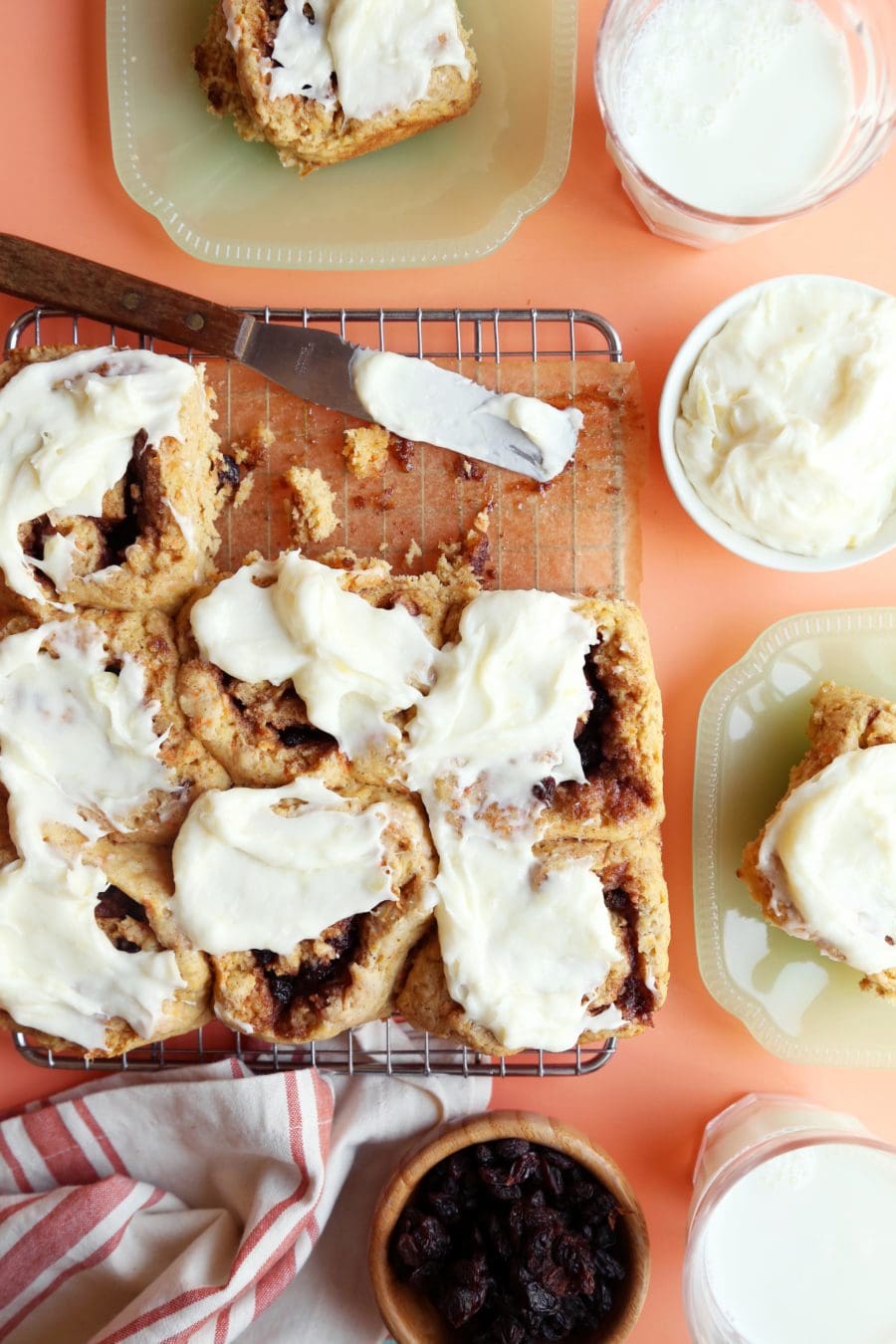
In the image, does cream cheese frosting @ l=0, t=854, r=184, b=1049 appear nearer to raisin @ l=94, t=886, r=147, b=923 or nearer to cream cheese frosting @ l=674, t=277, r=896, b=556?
raisin @ l=94, t=886, r=147, b=923

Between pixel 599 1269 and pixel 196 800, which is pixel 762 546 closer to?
pixel 196 800

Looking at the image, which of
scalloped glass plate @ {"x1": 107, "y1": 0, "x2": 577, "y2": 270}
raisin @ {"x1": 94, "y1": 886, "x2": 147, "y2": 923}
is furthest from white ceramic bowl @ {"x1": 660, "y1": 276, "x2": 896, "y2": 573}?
raisin @ {"x1": 94, "y1": 886, "x2": 147, "y2": 923}

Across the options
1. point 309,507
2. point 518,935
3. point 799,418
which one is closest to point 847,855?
point 518,935

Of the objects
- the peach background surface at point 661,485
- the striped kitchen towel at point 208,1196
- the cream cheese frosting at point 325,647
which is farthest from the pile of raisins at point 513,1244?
the cream cheese frosting at point 325,647

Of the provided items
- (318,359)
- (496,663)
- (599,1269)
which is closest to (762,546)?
(496,663)

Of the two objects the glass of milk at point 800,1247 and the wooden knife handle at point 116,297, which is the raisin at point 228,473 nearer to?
the wooden knife handle at point 116,297

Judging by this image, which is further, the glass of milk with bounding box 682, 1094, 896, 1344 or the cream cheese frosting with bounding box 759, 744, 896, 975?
the glass of milk with bounding box 682, 1094, 896, 1344

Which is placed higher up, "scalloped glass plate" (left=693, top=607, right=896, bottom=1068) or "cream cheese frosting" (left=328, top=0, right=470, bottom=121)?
"cream cheese frosting" (left=328, top=0, right=470, bottom=121)

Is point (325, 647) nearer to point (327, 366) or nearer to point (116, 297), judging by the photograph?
point (327, 366)
